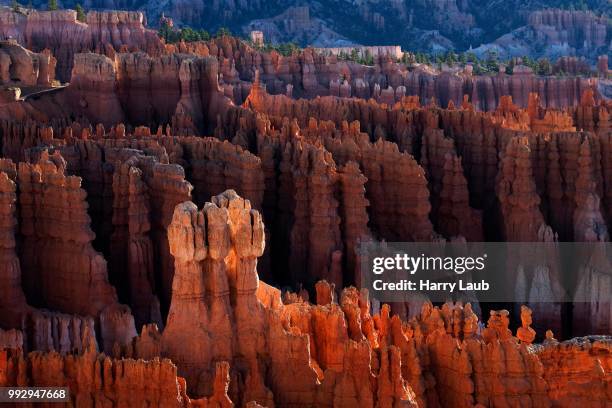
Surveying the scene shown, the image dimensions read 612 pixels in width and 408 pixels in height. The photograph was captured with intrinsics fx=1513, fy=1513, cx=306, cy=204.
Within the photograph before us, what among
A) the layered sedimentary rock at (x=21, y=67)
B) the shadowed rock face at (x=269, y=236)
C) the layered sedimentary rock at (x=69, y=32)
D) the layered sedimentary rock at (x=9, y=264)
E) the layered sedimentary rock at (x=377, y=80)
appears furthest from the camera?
the layered sedimentary rock at (x=69, y=32)

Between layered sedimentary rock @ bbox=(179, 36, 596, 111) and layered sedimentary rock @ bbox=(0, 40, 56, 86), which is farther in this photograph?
layered sedimentary rock @ bbox=(179, 36, 596, 111)

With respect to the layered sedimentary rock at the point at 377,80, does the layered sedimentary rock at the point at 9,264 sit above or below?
below

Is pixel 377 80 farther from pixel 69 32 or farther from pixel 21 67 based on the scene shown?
pixel 21 67

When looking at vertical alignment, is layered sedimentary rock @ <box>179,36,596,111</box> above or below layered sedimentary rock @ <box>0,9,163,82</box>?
below

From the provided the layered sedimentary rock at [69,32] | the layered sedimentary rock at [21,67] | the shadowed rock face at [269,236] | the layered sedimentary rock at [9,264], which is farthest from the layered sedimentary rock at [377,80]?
the layered sedimentary rock at [9,264]

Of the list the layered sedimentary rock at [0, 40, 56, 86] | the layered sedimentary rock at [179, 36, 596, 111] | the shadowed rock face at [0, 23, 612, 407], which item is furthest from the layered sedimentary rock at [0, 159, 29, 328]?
the layered sedimentary rock at [179, 36, 596, 111]

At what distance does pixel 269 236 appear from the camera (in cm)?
4181

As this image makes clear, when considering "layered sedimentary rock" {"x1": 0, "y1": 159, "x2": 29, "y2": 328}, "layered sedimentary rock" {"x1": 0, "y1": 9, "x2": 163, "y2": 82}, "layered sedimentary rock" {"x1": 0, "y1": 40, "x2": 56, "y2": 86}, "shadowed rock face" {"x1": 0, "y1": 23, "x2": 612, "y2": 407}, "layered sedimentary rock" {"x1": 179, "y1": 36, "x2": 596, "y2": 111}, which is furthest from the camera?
"layered sedimentary rock" {"x1": 0, "y1": 9, "x2": 163, "y2": 82}

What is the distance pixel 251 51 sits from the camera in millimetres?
83375

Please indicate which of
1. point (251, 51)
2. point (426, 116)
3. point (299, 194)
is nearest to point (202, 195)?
point (299, 194)

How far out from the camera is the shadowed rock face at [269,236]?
24.8 m

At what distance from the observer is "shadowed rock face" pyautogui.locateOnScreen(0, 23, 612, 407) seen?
2484cm

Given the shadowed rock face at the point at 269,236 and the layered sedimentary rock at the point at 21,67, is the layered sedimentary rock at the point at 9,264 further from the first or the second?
the layered sedimentary rock at the point at 21,67

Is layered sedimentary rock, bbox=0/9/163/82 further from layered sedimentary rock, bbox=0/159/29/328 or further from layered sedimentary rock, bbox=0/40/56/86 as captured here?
layered sedimentary rock, bbox=0/159/29/328
